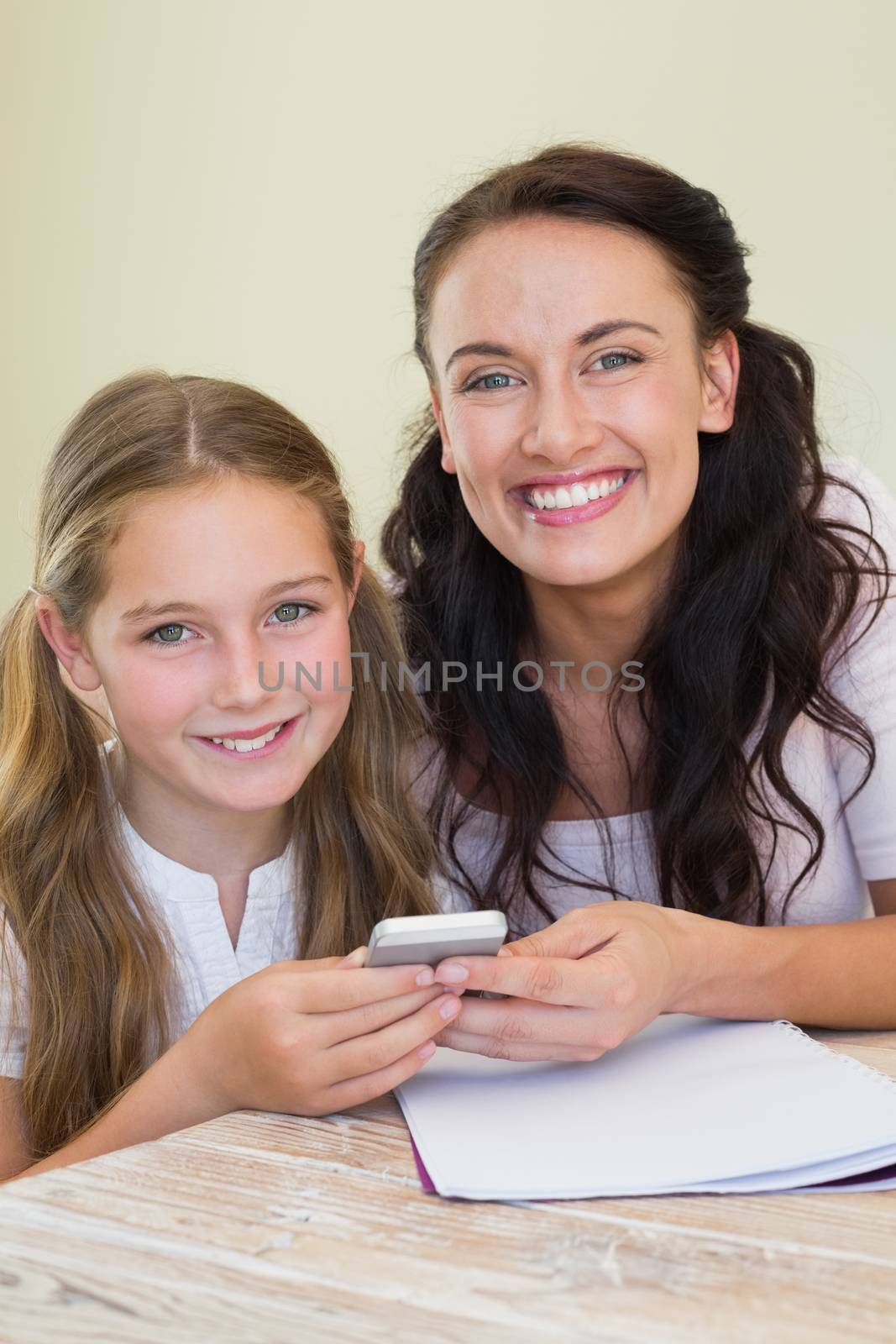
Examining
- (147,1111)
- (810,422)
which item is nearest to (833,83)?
(810,422)

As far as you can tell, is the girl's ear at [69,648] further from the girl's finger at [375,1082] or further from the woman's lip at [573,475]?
the girl's finger at [375,1082]

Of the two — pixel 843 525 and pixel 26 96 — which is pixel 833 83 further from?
pixel 26 96

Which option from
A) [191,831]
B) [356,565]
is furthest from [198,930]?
[356,565]

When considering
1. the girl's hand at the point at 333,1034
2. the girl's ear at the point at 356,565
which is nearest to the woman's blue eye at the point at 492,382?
the girl's ear at the point at 356,565

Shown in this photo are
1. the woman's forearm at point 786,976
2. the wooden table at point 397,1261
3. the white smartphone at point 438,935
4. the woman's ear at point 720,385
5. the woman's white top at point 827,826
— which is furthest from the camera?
the woman's ear at point 720,385

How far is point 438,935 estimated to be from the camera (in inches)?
34.9

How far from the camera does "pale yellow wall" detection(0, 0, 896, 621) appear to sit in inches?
120

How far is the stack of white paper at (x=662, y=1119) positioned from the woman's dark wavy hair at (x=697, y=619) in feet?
1.71

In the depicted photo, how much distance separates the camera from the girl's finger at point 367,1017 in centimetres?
94

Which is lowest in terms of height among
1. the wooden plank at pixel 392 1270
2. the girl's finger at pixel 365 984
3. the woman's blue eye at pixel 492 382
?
the wooden plank at pixel 392 1270

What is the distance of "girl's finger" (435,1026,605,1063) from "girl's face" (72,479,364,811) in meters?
0.44

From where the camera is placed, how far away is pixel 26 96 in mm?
4062

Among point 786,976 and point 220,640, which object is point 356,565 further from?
point 786,976

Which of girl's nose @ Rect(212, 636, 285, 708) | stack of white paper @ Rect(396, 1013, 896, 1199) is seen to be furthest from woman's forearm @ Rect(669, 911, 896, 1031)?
girl's nose @ Rect(212, 636, 285, 708)
